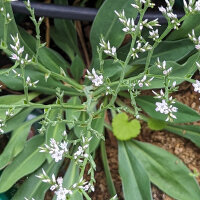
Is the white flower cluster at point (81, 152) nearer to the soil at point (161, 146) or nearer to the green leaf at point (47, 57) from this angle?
the green leaf at point (47, 57)

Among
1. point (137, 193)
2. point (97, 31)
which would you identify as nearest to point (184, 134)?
point (137, 193)

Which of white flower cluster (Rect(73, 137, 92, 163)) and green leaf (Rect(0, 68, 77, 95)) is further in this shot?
green leaf (Rect(0, 68, 77, 95))

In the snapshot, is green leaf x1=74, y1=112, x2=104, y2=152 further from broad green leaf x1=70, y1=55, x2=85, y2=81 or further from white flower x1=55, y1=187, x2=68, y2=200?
white flower x1=55, y1=187, x2=68, y2=200

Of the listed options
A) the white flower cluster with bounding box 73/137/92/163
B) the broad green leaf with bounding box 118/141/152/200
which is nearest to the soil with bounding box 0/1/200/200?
the broad green leaf with bounding box 118/141/152/200

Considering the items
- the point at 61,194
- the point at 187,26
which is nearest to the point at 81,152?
the point at 61,194

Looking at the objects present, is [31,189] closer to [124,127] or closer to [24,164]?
[24,164]

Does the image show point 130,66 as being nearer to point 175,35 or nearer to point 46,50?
point 175,35

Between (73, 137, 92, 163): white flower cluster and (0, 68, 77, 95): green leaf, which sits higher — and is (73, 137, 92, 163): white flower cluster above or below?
above
